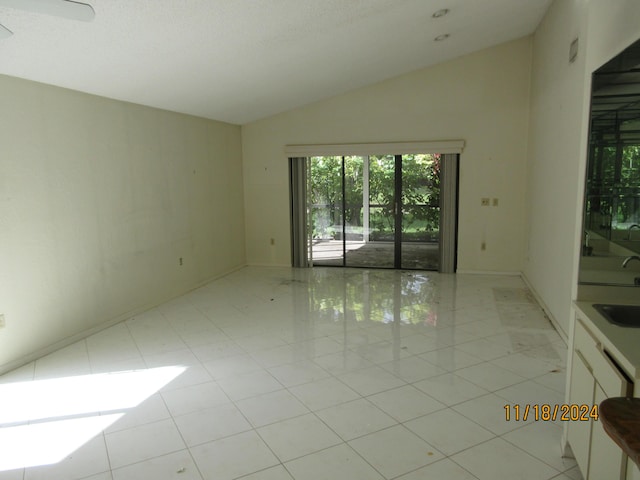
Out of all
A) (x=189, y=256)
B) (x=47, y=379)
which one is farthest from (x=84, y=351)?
(x=189, y=256)

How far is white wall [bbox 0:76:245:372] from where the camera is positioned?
133 inches

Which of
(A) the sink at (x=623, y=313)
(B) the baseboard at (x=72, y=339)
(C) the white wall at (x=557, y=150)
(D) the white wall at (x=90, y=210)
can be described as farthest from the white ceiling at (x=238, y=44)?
(A) the sink at (x=623, y=313)

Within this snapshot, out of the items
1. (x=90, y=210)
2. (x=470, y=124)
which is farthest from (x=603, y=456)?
(x=470, y=124)

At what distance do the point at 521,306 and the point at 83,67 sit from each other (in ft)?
15.8

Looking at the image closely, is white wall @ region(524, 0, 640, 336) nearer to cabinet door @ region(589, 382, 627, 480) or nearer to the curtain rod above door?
cabinet door @ region(589, 382, 627, 480)

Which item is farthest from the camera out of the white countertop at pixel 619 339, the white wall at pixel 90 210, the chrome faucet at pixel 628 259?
the white wall at pixel 90 210

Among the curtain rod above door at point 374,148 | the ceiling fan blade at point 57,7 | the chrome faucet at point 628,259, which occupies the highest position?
A: the ceiling fan blade at point 57,7

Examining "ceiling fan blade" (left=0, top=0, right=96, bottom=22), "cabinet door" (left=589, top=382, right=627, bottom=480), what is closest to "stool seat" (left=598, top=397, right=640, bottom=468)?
"cabinet door" (left=589, top=382, right=627, bottom=480)

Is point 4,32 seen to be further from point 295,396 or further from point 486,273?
point 486,273

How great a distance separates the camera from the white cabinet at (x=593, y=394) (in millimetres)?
1578

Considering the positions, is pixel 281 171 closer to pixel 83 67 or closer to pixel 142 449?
pixel 83 67

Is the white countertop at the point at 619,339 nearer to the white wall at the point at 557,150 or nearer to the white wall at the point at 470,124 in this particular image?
the white wall at the point at 557,150

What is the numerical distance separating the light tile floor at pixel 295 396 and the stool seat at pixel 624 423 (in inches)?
41.5

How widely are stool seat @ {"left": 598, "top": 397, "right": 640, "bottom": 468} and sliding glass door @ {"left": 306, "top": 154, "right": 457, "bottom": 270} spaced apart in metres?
5.33
